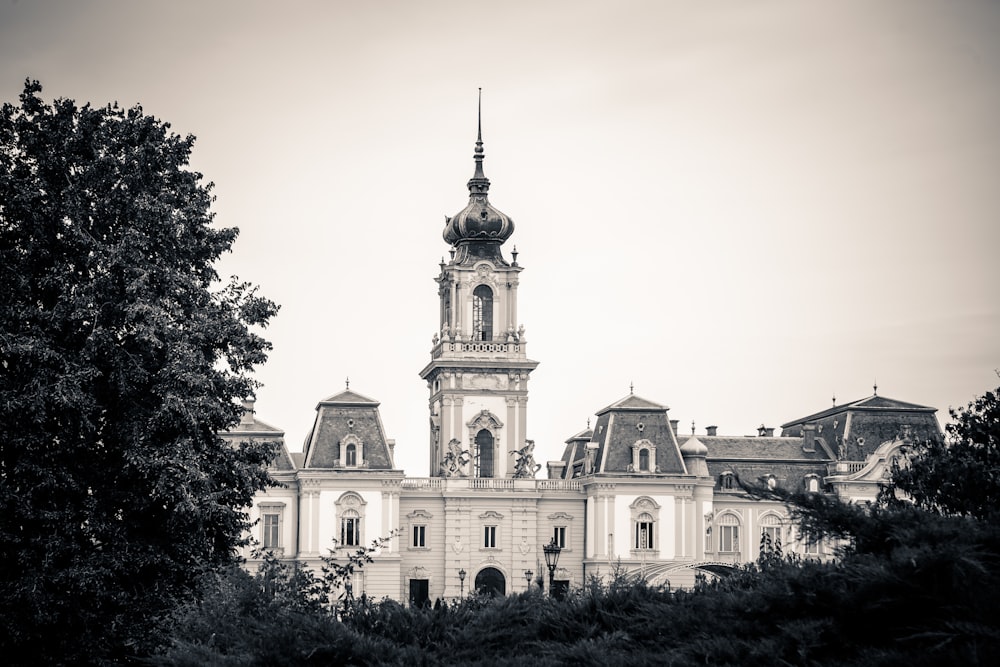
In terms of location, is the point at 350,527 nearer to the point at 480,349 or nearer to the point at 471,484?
the point at 471,484

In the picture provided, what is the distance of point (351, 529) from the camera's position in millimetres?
72188

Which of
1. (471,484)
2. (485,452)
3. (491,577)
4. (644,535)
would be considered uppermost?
(485,452)

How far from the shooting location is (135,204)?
92.8ft

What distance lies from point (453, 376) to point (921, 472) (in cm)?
3765

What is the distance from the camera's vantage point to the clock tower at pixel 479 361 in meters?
76.9

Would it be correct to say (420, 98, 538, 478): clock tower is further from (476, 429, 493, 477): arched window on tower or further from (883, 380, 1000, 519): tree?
(883, 380, 1000, 519): tree

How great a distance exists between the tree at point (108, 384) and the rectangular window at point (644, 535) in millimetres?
46472

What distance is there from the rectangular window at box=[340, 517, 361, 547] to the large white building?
0.23 ft

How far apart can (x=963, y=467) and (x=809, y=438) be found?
4079cm

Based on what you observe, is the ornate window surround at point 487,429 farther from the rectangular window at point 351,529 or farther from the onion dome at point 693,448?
the onion dome at point 693,448

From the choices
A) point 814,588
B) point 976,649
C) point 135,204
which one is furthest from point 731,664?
point 135,204

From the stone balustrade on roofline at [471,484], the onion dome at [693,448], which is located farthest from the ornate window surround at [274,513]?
the onion dome at [693,448]

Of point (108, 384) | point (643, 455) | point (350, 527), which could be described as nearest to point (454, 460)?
point (350, 527)

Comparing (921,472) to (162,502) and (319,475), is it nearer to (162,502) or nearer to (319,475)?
(162,502)
